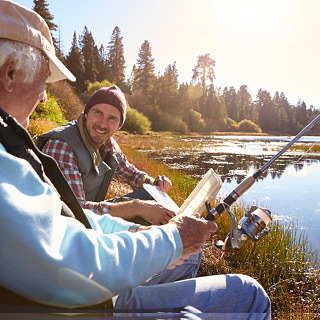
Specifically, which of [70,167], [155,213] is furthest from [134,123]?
[155,213]

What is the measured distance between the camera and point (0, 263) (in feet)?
2.31

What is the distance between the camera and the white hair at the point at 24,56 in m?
1.04

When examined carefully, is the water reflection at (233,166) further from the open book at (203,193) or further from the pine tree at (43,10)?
the pine tree at (43,10)

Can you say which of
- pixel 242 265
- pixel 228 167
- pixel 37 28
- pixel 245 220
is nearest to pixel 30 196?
pixel 37 28

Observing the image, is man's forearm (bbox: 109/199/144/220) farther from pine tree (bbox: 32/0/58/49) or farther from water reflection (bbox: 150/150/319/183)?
pine tree (bbox: 32/0/58/49)

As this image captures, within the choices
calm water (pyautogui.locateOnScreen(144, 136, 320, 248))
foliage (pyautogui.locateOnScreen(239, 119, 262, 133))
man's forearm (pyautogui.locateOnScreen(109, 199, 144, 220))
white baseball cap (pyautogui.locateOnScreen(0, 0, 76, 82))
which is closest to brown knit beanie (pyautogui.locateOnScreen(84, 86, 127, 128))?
man's forearm (pyautogui.locateOnScreen(109, 199, 144, 220))

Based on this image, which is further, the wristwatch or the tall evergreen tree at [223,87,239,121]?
the tall evergreen tree at [223,87,239,121]

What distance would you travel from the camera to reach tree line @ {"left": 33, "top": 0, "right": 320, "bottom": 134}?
115 ft

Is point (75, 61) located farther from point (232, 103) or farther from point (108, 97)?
point (232, 103)

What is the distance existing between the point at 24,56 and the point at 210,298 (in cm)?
119

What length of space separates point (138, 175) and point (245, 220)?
1668 mm

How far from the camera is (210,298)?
47.6 inches

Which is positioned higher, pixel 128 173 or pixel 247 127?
pixel 247 127

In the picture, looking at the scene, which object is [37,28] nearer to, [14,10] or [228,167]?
[14,10]
